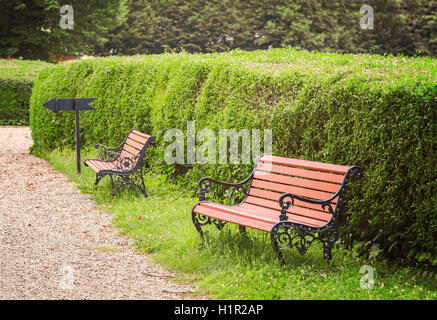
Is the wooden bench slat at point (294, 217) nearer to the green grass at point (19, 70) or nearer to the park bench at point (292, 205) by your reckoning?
the park bench at point (292, 205)

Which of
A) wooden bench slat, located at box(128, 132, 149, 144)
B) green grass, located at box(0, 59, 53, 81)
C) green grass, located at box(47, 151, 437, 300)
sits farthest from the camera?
green grass, located at box(0, 59, 53, 81)

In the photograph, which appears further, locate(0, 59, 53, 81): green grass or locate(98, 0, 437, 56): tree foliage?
locate(98, 0, 437, 56): tree foliage

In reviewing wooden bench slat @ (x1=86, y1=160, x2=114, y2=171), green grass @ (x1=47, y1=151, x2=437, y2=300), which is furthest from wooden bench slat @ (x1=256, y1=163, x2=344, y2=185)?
wooden bench slat @ (x1=86, y1=160, x2=114, y2=171)

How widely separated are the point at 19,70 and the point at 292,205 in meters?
20.3

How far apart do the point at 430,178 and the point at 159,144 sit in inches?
198

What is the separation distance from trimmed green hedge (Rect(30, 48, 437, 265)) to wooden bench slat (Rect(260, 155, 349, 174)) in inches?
10.4

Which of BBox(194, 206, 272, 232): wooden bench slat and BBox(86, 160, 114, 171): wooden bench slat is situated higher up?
BBox(194, 206, 272, 232): wooden bench slat

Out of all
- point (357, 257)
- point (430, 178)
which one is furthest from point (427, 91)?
point (357, 257)

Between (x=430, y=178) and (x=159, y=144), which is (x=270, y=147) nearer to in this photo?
(x=430, y=178)

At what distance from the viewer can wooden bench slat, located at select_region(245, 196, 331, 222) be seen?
4.91m

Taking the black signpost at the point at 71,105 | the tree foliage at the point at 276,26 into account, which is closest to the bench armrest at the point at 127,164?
the black signpost at the point at 71,105

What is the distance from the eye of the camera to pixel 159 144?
28.4 feet

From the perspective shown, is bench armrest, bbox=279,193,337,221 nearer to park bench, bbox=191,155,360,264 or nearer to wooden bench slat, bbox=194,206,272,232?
park bench, bbox=191,155,360,264

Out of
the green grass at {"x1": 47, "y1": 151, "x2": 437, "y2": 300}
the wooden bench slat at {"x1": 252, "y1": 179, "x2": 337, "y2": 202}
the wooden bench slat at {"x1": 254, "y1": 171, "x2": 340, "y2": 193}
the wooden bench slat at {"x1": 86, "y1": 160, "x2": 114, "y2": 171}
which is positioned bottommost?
the green grass at {"x1": 47, "y1": 151, "x2": 437, "y2": 300}
